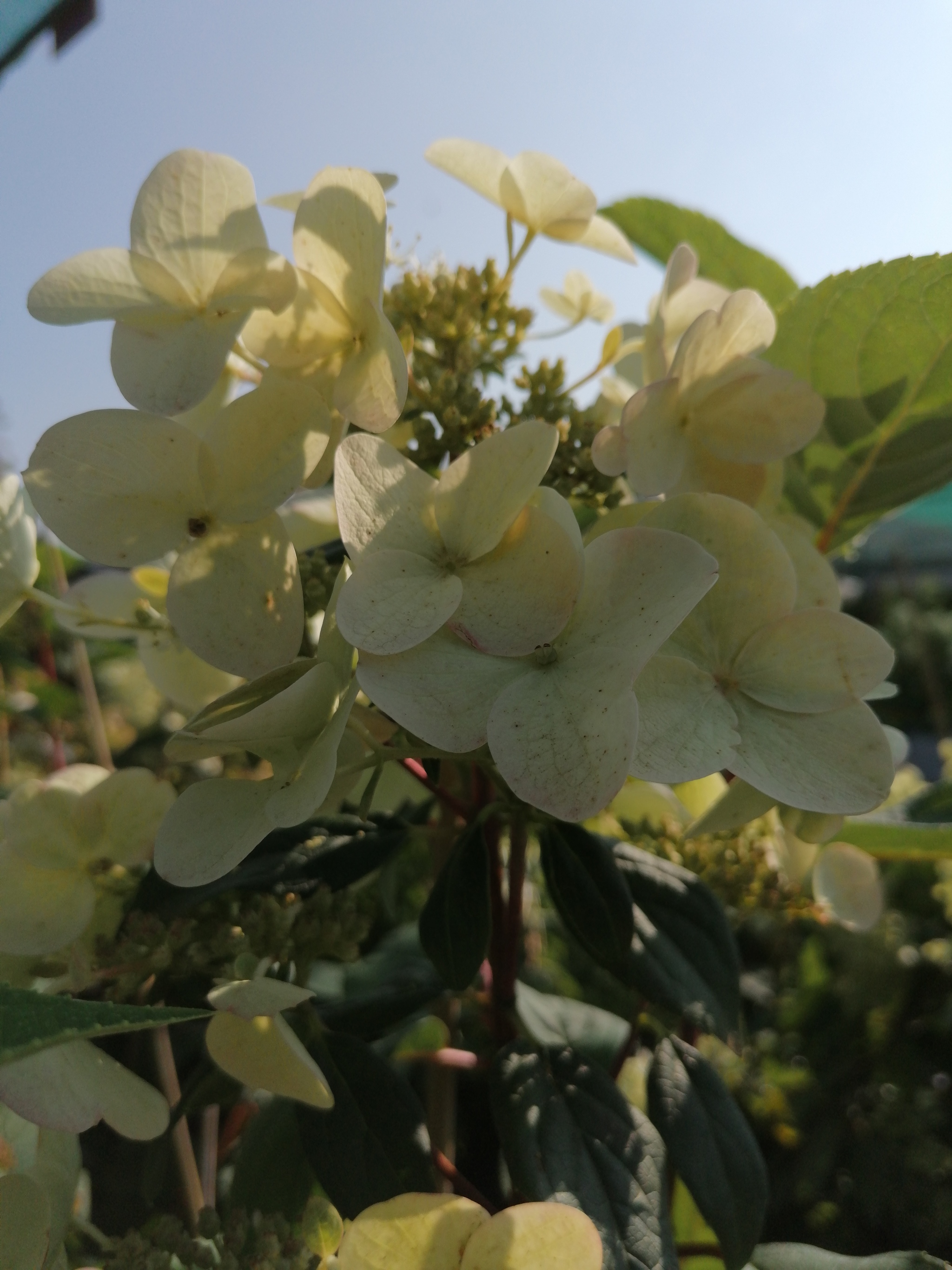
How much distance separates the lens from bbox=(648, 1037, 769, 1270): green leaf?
18.5 inches

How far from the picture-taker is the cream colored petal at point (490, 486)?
0.34 metres

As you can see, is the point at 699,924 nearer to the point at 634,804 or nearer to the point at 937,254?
the point at 634,804

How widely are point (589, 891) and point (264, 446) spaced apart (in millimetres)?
274

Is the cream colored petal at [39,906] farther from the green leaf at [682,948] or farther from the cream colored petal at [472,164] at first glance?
the cream colored petal at [472,164]

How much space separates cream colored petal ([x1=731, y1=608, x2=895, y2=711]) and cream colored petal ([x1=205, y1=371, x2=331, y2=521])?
0.64 feet

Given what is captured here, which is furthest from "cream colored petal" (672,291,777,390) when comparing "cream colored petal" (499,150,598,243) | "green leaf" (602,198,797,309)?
"green leaf" (602,198,797,309)

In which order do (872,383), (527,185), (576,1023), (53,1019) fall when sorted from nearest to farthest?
(53,1019) → (527,185) → (872,383) → (576,1023)

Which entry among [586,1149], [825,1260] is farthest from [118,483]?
[825,1260]

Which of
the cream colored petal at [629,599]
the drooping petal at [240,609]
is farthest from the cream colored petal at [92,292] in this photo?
the cream colored petal at [629,599]

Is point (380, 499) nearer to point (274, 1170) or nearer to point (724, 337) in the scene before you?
point (724, 337)

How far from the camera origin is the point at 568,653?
0.34m

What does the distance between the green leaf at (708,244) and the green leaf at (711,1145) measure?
0.54 metres

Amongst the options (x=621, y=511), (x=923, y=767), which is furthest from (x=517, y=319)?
(x=923, y=767)

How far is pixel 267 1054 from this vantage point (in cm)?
38
